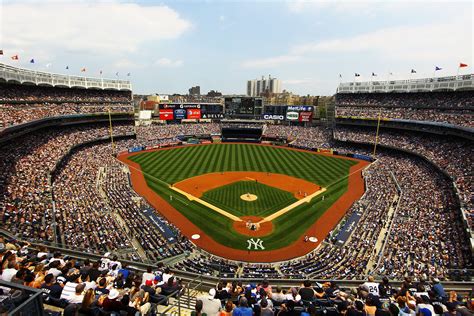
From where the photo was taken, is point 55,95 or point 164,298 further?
point 55,95

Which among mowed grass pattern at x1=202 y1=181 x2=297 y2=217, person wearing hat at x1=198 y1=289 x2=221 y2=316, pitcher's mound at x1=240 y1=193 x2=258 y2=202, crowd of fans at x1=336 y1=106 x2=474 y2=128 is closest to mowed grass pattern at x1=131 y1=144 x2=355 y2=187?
mowed grass pattern at x1=202 y1=181 x2=297 y2=217

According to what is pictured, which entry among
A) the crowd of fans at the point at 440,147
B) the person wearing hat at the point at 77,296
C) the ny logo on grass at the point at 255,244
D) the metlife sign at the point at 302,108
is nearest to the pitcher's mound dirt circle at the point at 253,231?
the ny logo on grass at the point at 255,244

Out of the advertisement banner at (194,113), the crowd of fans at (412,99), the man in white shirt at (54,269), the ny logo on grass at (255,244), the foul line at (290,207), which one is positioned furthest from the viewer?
the advertisement banner at (194,113)

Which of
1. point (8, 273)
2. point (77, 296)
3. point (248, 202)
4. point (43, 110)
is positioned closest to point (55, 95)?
point (43, 110)

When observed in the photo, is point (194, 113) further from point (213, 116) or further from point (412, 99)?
point (412, 99)

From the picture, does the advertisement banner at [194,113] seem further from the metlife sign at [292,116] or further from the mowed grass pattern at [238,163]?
the metlife sign at [292,116]

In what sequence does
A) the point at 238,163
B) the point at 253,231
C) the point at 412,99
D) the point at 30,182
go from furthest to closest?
the point at 412,99
the point at 238,163
the point at 30,182
the point at 253,231

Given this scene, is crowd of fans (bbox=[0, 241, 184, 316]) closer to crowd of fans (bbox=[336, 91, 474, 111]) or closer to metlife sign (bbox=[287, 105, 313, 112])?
crowd of fans (bbox=[336, 91, 474, 111])
